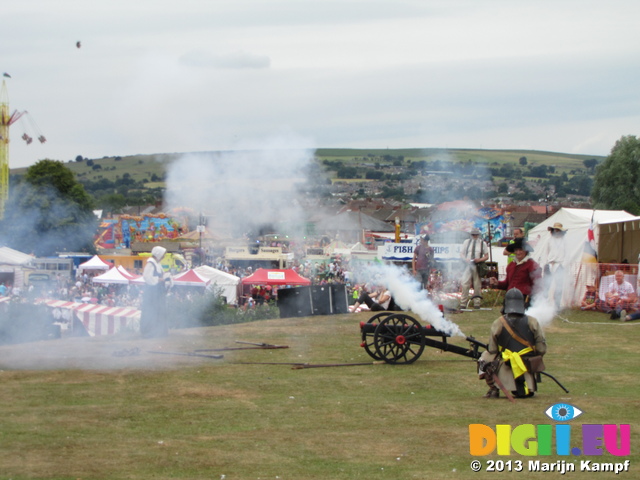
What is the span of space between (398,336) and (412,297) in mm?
1323

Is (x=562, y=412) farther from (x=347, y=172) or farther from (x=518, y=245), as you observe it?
(x=347, y=172)

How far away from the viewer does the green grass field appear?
7629 mm

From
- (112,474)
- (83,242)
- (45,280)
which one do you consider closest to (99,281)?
(45,280)

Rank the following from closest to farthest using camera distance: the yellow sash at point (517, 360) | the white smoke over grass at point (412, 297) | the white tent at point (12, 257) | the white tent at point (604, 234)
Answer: the yellow sash at point (517, 360) → the white smoke over grass at point (412, 297) → the white tent at point (604, 234) → the white tent at point (12, 257)

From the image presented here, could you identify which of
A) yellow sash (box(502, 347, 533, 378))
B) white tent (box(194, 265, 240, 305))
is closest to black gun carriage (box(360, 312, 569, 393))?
yellow sash (box(502, 347, 533, 378))

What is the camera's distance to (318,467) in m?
7.57

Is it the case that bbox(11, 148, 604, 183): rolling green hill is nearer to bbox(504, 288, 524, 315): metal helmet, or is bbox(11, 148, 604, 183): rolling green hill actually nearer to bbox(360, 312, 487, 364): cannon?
bbox(360, 312, 487, 364): cannon

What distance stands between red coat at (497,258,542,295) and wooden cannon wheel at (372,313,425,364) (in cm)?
226

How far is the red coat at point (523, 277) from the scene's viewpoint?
14305 millimetres

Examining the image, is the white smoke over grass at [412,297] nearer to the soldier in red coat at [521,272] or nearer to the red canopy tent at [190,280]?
the soldier in red coat at [521,272]

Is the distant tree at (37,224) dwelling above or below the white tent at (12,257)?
above

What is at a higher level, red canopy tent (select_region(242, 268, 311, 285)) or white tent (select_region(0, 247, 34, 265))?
white tent (select_region(0, 247, 34, 265))

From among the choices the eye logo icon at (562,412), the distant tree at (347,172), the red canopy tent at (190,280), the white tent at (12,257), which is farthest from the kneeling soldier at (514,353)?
the distant tree at (347,172)

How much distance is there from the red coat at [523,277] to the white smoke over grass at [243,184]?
9.90m
